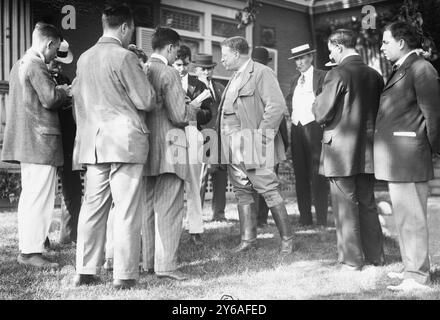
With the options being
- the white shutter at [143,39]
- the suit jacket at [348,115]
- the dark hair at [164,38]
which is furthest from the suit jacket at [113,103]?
the white shutter at [143,39]

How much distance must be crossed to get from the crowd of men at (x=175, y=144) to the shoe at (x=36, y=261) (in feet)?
0.04

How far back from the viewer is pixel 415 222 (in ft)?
13.4

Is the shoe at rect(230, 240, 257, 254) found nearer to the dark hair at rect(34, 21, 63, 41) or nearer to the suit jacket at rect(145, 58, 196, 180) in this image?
the suit jacket at rect(145, 58, 196, 180)

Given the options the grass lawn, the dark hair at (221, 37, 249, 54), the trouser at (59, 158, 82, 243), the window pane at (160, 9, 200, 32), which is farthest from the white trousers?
the window pane at (160, 9, 200, 32)

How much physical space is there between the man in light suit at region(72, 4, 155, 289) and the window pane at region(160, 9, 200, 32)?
695 cm

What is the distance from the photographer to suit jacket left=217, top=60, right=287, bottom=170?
5.42 metres

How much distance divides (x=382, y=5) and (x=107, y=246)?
10272 mm

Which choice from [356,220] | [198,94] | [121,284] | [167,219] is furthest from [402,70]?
[121,284]

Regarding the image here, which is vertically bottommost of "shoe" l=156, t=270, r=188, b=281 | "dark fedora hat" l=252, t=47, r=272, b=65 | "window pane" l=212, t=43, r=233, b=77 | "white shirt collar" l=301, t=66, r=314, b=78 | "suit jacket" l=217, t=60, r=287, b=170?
"shoe" l=156, t=270, r=188, b=281

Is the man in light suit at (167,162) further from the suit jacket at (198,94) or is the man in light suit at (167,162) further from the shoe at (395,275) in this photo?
the shoe at (395,275)

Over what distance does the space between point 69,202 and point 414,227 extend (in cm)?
352

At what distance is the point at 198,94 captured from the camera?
6.07 m
